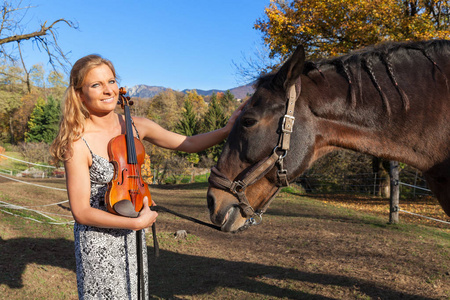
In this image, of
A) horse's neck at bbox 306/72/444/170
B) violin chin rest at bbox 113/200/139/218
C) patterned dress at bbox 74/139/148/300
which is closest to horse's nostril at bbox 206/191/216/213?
violin chin rest at bbox 113/200/139/218

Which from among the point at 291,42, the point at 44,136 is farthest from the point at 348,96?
the point at 44,136

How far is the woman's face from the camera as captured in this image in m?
1.79

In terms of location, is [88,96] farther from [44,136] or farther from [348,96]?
[44,136]

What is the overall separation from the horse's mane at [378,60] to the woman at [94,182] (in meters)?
1.38

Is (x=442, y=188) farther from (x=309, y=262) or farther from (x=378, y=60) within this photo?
(x=309, y=262)

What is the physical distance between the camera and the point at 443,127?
1.85 m

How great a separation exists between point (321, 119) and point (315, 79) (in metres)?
0.28

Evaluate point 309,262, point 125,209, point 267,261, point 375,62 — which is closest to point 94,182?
point 125,209

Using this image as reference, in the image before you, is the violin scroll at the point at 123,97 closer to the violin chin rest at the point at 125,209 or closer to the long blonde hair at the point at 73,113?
the long blonde hair at the point at 73,113

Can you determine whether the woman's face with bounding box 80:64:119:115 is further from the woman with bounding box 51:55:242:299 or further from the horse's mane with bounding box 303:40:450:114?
the horse's mane with bounding box 303:40:450:114

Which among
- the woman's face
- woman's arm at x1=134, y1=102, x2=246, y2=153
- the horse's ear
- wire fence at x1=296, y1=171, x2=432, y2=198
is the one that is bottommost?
wire fence at x1=296, y1=171, x2=432, y2=198

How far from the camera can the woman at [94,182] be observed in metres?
1.67

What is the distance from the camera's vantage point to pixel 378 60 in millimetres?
1977

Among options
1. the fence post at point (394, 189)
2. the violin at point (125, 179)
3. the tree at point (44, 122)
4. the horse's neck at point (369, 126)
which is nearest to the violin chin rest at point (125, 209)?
the violin at point (125, 179)
